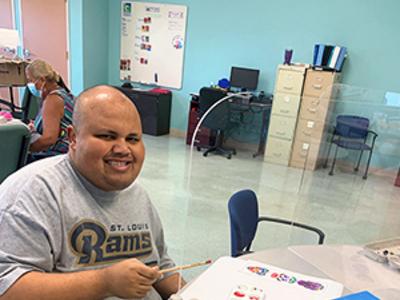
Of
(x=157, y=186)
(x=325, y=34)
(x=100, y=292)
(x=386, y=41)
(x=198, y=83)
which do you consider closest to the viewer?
(x=100, y=292)

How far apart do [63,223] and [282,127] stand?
442cm

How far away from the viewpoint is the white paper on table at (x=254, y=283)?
1073 millimetres

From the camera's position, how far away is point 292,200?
3887 mm

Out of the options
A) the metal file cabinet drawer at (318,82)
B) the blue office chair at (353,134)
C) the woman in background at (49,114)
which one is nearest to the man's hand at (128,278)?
the woman in background at (49,114)

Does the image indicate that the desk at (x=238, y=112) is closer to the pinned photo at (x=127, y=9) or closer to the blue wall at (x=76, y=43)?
the pinned photo at (x=127, y=9)

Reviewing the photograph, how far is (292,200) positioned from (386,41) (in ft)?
8.23

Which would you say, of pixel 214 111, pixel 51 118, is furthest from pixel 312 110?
pixel 51 118

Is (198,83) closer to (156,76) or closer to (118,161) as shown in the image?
(156,76)

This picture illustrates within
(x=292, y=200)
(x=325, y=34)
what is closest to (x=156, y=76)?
(x=325, y=34)

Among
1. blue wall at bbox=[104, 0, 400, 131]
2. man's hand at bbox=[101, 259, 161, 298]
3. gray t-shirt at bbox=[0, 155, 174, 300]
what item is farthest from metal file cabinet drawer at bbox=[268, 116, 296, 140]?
man's hand at bbox=[101, 259, 161, 298]

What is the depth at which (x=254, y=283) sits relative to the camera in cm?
113

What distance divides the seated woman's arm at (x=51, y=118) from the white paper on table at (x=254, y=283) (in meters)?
1.55

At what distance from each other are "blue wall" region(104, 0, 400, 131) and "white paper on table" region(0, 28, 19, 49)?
1.82 metres

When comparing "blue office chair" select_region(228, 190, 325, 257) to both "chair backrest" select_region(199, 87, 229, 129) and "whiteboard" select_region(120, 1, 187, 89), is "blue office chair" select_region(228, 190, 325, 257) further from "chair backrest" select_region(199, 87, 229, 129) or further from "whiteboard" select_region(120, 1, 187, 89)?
"whiteboard" select_region(120, 1, 187, 89)
